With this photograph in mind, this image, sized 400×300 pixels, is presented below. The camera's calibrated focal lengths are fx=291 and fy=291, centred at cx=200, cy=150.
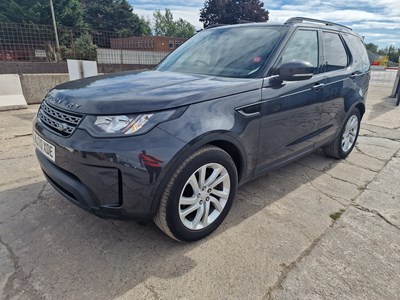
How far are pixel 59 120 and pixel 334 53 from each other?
322cm

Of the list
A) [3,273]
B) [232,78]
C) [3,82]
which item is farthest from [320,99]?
[3,82]

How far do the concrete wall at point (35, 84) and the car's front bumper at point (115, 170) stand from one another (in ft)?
20.5

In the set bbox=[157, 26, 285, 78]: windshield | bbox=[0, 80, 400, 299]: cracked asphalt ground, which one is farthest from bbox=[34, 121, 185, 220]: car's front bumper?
bbox=[157, 26, 285, 78]: windshield

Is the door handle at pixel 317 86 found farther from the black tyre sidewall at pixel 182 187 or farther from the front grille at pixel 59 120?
the front grille at pixel 59 120

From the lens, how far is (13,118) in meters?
5.89

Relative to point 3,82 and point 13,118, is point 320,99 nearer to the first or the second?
point 13,118

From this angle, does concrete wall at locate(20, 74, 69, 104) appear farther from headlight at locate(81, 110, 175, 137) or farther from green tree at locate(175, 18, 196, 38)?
green tree at locate(175, 18, 196, 38)

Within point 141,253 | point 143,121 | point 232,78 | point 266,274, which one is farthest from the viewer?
point 232,78

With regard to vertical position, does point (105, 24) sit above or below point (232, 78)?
above

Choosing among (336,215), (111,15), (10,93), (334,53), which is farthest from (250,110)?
(111,15)

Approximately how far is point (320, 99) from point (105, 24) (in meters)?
58.3

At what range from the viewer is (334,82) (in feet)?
11.3

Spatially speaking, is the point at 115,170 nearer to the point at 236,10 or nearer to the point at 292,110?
the point at 292,110

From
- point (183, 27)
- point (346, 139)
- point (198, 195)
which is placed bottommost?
point (346, 139)
